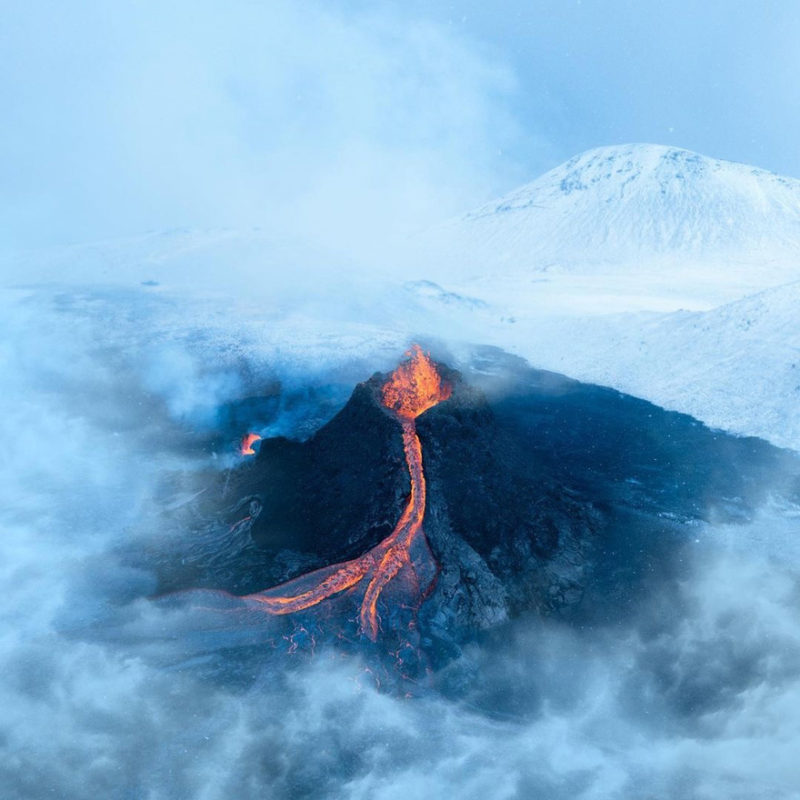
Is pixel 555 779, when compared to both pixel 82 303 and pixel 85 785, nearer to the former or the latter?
pixel 85 785

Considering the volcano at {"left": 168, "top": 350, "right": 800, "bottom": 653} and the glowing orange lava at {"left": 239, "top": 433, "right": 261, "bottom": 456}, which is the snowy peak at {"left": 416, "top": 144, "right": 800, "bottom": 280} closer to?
the glowing orange lava at {"left": 239, "top": 433, "right": 261, "bottom": 456}

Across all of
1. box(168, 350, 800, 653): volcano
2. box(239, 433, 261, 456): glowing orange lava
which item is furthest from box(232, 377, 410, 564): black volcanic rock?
box(239, 433, 261, 456): glowing orange lava

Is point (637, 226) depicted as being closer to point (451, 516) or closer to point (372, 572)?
point (451, 516)

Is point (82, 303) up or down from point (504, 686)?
up

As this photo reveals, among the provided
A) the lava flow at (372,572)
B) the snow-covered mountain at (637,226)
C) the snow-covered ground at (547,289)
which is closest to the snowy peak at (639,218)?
the snow-covered mountain at (637,226)

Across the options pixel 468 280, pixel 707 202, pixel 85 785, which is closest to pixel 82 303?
pixel 468 280

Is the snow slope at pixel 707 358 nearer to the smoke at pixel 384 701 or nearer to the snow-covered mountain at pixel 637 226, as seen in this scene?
the smoke at pixel 384 701
